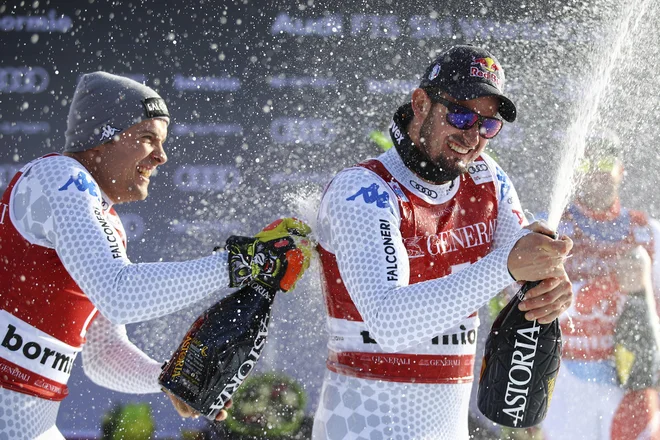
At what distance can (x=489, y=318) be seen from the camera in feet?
19.4

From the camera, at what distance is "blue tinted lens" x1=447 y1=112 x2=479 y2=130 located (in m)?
2.91

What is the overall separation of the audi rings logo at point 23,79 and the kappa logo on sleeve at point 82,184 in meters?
3.44

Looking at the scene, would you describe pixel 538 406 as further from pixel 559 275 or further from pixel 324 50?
pixel 324 50

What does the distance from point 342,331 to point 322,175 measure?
3.02 meters

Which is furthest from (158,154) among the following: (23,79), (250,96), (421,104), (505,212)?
(23,79)

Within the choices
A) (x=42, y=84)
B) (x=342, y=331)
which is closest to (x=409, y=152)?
(x=342, y=331)

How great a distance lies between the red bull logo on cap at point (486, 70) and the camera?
292 centimetres

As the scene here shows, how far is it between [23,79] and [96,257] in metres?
3.74

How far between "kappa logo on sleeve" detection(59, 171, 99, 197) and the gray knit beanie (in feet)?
1.11

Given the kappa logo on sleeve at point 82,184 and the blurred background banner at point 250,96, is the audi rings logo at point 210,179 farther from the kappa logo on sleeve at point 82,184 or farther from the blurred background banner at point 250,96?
the kappa logo on sleeve at point 82,184

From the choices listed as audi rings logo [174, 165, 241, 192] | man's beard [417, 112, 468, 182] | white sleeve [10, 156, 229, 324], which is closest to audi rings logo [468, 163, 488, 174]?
man's beard [417, 112, 468, 182]

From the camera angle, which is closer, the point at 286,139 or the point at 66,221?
the point at 66,221

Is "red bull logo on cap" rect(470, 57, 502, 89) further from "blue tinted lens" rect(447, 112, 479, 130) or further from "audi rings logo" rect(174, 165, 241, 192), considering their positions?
"audi rings logo" rect(174, 165, 241, 192)

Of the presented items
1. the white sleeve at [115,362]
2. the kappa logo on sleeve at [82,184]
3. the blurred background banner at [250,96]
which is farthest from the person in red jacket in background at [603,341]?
the kappa logo on sleeve at [82,184]
